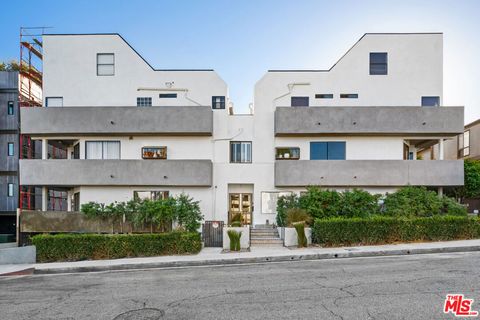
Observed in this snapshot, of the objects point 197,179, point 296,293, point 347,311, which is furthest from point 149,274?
point 197,179

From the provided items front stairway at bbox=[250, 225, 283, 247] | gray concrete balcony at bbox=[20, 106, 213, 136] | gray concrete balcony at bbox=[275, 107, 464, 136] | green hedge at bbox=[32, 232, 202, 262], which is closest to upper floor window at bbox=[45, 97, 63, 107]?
gray concrete balcony at bbox=[20, 106, 213, 136]

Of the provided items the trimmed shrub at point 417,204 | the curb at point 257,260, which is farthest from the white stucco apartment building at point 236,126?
the curb at point 257,260

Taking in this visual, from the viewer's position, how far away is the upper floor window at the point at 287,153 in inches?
876

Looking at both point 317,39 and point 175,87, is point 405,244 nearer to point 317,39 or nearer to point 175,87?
point 317,39

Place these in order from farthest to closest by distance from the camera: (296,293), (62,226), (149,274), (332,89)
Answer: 1. (332,89)
2. (62,226)
3. (149,274)
4. (296,293)

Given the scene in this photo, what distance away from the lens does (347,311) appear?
6.88 meters

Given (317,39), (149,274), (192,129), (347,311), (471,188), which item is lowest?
(149,274)

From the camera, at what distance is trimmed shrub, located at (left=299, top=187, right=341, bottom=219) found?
17.8 metres

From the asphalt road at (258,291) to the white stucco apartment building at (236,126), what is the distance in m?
9.11

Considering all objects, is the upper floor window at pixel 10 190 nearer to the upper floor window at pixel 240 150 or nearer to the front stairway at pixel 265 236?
the upper floor window at pixel 240 150

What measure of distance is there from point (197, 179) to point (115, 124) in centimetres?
613

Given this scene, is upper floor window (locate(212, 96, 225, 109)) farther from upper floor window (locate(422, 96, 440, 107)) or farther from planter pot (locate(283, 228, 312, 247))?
upper floor window (locate(422, 96, 440, 107))

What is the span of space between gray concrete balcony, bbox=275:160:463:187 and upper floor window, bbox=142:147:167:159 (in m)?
7.26

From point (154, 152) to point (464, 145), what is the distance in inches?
988
